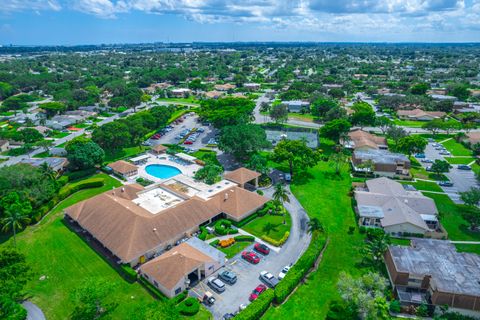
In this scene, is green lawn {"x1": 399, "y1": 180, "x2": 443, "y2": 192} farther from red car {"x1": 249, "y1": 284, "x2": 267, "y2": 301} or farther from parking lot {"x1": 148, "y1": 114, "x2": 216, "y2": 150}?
parking lot {"x1": 148, "y1": 114, "x2": 216, "y2": 150}

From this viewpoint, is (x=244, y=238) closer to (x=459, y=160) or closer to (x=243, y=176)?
(x=243, y=176)

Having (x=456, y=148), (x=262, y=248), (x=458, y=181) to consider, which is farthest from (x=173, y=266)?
(x=456, y=148)

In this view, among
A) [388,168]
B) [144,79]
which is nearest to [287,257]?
[388,168]

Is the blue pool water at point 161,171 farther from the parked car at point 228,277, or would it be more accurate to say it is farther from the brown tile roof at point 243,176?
the parked car at point 228,277

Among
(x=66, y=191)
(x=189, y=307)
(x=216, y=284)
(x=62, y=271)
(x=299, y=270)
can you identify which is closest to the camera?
(x=189, y=307)

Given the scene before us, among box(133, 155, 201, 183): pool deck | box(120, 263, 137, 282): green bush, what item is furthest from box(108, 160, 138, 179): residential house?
box(120, 263, 137, 282): green bush

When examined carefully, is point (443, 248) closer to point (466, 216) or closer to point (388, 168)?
point (466, 216)

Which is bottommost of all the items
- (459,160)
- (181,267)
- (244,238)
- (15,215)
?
(244,238)
